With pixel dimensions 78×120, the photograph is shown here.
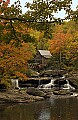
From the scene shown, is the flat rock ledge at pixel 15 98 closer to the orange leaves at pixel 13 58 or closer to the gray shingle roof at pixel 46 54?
the orange leaves at pixel 13 58

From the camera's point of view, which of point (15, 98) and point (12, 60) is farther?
point (12, 60)

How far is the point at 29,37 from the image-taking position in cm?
736

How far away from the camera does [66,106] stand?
2289cm

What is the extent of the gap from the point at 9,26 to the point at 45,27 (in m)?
0.92

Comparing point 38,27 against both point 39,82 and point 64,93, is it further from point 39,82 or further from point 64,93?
point 39,82

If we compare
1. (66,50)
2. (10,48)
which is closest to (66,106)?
(10,48)

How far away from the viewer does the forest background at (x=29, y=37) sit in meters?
6.99

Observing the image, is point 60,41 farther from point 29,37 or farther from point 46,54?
point 29,37

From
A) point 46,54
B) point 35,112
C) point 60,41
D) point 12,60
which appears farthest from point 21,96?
point 46,54

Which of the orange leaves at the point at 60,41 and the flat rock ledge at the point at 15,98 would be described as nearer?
the flat rock ledge at the point at 15,98

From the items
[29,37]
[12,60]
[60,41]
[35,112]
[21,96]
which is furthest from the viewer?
[60,41]

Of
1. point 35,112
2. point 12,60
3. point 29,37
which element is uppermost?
point 29,37

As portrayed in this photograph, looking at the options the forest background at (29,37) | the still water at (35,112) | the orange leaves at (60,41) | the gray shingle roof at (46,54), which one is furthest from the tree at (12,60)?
the gray shingle roof at (46,54)

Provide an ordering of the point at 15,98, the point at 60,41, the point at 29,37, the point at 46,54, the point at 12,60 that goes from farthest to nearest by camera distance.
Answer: the point at 46,54, the point at 60,41, the point at 12,60, the point at 15,98, the point at 29,37
